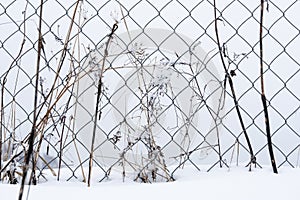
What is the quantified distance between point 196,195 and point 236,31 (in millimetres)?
490

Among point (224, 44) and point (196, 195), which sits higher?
point (224, 44)

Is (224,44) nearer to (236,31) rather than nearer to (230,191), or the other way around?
(236,31)

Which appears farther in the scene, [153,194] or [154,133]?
[154,133]

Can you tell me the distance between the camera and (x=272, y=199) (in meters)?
0.94

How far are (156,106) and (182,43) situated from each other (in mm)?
243

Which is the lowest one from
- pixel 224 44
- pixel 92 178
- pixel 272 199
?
pixel 272 199

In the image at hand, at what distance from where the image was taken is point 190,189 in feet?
3.22

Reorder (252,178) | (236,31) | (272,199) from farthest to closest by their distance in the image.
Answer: (236,31) < (252,178) < (272,199)

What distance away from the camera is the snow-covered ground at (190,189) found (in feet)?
3.09

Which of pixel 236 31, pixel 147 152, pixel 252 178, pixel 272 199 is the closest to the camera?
pixel 272 199

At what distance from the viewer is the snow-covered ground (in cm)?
94

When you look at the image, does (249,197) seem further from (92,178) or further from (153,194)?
(92,178)

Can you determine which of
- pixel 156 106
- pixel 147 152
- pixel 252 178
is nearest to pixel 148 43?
pixel 156 106

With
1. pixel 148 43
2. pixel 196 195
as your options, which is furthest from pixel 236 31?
pixel 196 195
